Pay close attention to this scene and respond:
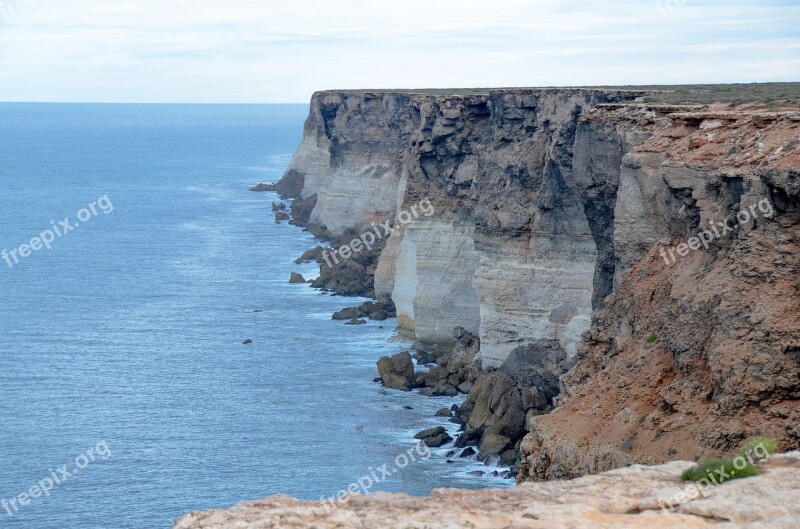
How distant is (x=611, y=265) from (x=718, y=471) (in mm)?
20317

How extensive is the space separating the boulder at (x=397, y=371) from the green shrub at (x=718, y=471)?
3686 centimetres

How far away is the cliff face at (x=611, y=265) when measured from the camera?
19766 millimetres

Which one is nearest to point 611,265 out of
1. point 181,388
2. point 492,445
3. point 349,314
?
point 492,445

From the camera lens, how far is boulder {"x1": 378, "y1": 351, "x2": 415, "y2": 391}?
4953 cm

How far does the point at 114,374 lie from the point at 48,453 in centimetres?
1143

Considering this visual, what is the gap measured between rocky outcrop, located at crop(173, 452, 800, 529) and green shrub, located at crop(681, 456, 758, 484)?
0.51ft

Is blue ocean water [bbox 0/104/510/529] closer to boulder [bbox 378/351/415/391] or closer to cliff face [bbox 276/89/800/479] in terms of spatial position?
boulder [bbox 378/351/415/391]

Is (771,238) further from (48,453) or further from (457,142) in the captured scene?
(457,142)

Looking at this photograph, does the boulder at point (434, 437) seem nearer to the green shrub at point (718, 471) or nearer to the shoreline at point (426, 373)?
the shoreline at point (426, 373)

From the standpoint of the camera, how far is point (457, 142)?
54.8 metres

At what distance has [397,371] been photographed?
5022cm

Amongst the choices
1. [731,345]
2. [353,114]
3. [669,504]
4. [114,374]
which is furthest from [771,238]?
[353,114]

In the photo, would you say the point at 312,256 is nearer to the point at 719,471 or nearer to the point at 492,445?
the point at 492,445

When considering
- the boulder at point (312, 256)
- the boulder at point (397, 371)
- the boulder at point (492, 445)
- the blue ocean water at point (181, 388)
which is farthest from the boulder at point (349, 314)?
the boulder at point (492, 445)
